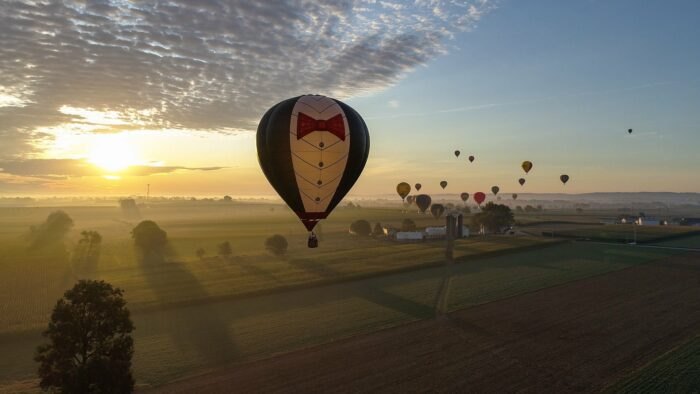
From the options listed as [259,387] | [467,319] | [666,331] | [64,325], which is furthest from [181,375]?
[666,331]

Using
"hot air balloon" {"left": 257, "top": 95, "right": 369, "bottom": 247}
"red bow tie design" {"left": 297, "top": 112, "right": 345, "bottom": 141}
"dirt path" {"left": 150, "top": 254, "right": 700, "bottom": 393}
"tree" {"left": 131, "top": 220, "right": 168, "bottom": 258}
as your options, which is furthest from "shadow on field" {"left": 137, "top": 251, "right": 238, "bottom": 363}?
"tree" {"left": 131, "top": 220, "right": 168, "bottom": 258}

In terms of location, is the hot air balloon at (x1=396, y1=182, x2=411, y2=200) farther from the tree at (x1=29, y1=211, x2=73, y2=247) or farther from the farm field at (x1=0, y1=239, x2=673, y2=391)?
the tree at (x1=29, y1=211, x2=73, y2=247)

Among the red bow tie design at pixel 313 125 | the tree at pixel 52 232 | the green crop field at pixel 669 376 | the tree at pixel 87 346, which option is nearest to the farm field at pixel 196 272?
the tree at pixel 87 346

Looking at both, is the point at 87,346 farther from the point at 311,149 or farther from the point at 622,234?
the point at 622,234

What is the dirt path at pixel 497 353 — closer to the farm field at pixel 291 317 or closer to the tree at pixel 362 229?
the farm field at pixel 291 317

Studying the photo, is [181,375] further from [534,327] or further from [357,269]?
[357,269]

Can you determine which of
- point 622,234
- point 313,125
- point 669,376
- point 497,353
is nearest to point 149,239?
point 313,125

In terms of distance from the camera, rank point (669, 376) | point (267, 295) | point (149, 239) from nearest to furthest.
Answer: point (669, 376)
point (267, 295)
point (149, 239)
